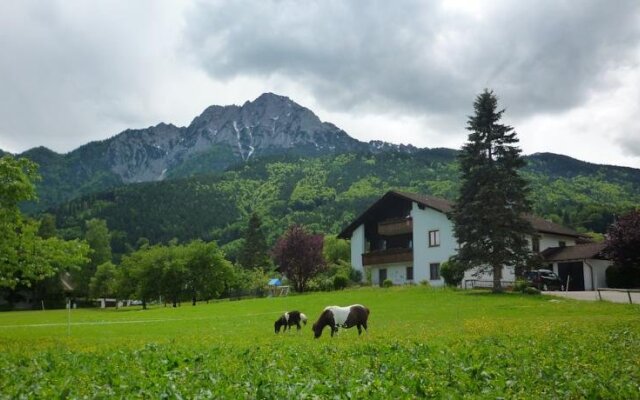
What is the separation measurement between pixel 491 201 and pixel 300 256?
26090 millimetres

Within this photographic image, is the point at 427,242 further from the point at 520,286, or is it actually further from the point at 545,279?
the point at 520,286

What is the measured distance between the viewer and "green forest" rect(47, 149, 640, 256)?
150 m

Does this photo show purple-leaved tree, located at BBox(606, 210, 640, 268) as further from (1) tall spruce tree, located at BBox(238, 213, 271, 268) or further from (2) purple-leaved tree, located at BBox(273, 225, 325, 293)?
(1) tall spruce tree, located at BBox(238, 213, 271, 268)

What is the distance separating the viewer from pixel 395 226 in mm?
65125

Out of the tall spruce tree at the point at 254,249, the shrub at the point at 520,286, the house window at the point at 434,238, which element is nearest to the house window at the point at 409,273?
the house window at the point at 434,238

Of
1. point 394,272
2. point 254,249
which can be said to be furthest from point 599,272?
point 254,249

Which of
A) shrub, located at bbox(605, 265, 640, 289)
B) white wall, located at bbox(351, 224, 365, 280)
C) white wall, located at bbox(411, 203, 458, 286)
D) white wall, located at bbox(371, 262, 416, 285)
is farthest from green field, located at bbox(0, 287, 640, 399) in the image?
white wall, located at bbox(351, 224, 365, 280)

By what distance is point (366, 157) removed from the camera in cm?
19762

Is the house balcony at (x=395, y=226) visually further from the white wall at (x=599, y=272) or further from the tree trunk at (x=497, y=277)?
the tree trunk at (x=497, y=277)

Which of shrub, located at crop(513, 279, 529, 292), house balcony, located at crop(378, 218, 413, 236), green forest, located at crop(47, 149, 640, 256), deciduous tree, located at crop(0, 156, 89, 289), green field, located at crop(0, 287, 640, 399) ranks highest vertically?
green forest, located at crop(47, 149, 640, 256)

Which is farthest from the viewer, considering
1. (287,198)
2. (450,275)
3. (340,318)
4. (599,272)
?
(287,198)

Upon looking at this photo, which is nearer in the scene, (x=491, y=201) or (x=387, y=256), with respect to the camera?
(x=491, y=201)

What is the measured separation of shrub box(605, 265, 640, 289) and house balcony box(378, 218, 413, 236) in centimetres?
2002

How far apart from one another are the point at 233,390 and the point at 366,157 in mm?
190055
